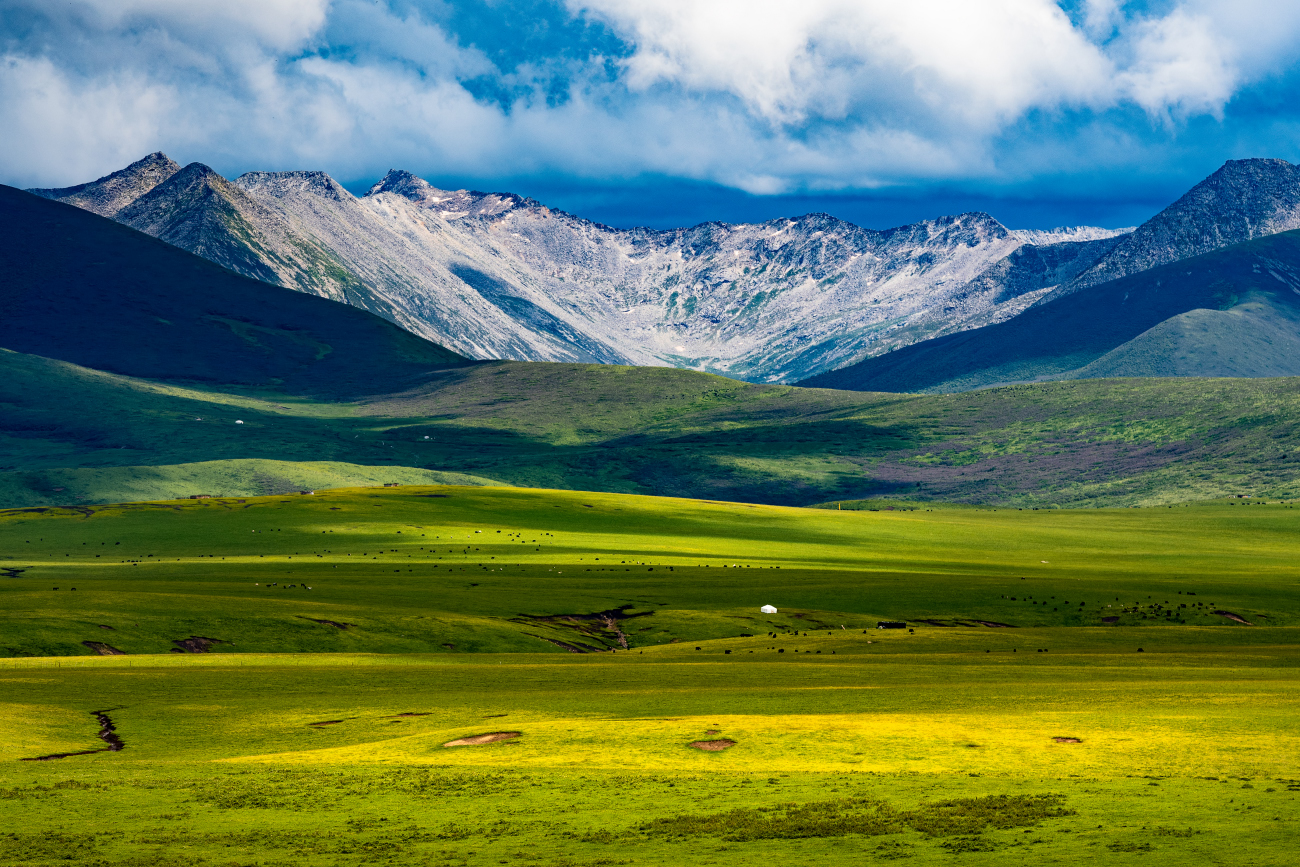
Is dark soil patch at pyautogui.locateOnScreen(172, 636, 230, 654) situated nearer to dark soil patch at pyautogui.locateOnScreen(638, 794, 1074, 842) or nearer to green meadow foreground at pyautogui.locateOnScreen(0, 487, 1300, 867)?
green meadow foreground at pyautogui.locateOnScreen(0, 487, 1300, 867)

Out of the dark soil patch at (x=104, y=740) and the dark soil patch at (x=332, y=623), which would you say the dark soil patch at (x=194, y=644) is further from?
the dark soil patch at (x=104, y=740)

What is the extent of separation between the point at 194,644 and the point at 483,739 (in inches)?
1798

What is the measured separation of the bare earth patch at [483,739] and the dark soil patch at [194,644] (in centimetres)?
4290

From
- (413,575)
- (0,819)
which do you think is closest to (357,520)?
(413,575)

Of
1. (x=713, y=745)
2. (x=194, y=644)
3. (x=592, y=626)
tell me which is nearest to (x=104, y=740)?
(x=713, y=745)

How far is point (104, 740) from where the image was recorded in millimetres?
43281

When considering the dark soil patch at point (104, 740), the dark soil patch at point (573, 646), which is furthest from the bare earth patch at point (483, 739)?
the dark soil patch at point (573, 646)

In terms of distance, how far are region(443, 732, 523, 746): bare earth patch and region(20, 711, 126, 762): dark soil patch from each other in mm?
12104

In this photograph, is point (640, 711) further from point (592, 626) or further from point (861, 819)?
point (592, 626)

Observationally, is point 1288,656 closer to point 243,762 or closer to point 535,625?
point 535,625

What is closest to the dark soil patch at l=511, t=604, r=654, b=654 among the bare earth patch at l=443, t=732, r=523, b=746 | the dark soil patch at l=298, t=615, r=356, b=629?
the dark soil patch at l=298, t=615, r=356, b=629

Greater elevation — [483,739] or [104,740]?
[483,739]

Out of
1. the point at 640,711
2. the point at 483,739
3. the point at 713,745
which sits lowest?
the point at 640,711

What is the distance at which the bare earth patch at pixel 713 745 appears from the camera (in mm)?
36719
